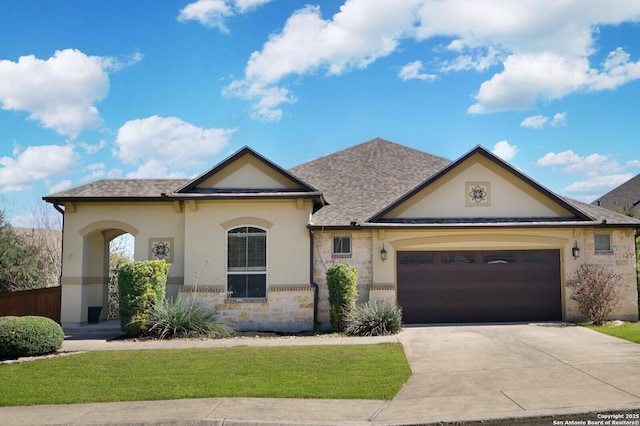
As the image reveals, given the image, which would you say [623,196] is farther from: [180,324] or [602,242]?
[180,324]

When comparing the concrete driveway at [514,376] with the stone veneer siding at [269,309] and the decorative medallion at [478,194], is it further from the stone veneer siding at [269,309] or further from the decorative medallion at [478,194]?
the decorative medallion at [478,194]

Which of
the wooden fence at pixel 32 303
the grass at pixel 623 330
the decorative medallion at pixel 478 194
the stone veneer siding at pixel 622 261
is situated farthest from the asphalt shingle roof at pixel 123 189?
the grass at pixel 623 330

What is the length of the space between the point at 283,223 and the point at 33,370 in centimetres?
798

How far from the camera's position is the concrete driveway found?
7.88 meters

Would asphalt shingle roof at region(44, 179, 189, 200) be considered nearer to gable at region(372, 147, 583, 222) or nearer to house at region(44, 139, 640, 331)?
house at region(44, 139, 640, 331)

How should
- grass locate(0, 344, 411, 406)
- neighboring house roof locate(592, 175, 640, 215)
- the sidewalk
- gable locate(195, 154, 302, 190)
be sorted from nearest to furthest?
the sidewalk
grass locate(0, 344, 411, 406)
gable locate(195, 154, 302, 190)
neighboring house roof locate(592, 175, 640, 215)

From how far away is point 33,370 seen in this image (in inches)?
437

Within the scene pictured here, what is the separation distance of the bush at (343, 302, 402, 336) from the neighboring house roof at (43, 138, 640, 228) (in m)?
2.77

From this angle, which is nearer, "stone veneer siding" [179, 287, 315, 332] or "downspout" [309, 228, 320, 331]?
"stone veneer siding" [179, 287, 315, 332]

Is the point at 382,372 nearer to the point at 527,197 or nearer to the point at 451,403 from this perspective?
the point at 451,403

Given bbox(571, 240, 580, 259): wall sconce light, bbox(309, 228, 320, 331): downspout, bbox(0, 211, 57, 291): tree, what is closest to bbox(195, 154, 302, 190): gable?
Answer: bbox(309, 228, 320, 331): downspout

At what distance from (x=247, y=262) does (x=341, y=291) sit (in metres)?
3.19

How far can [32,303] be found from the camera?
18531 mm

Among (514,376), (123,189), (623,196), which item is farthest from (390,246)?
(623,196)
